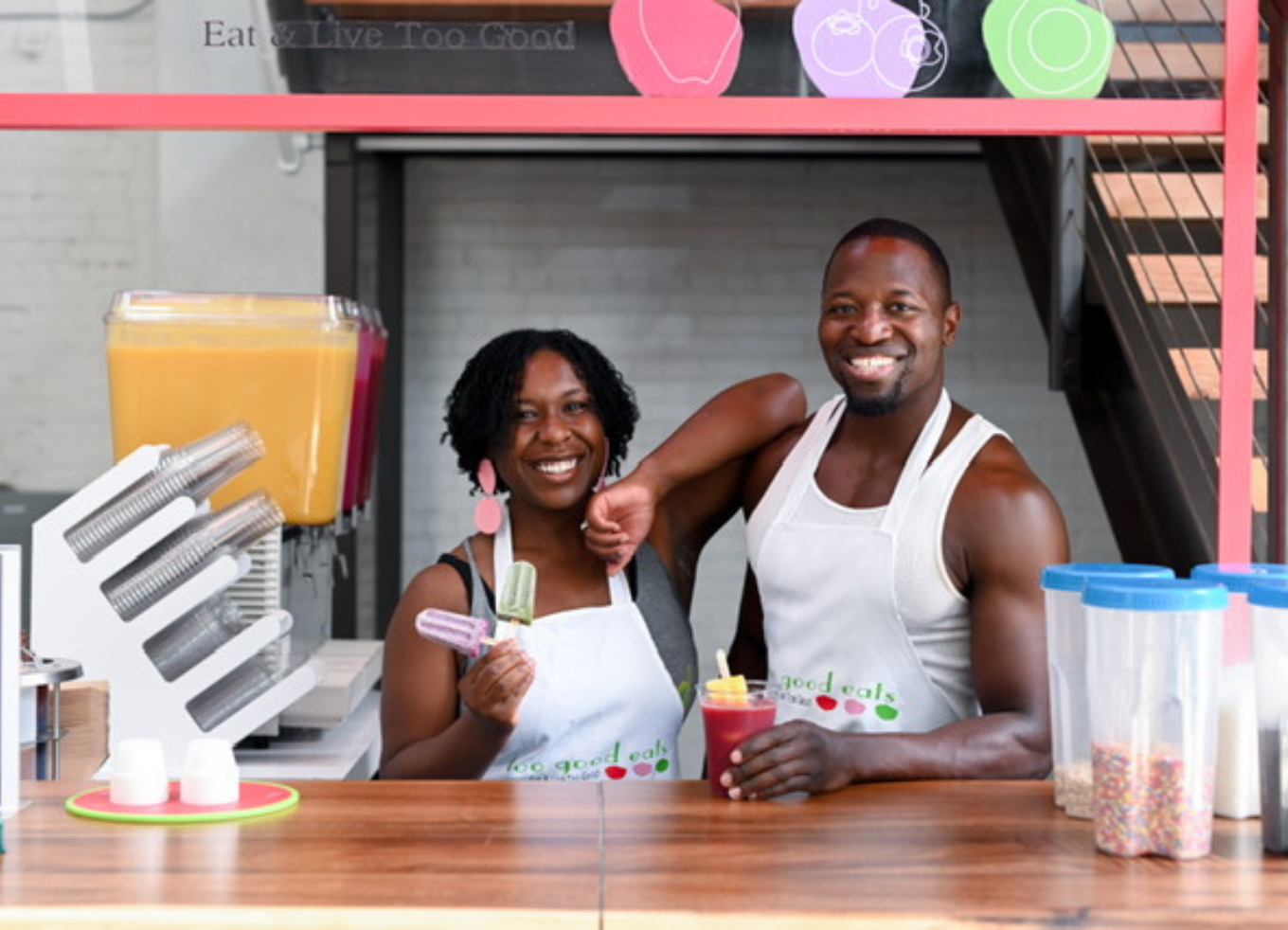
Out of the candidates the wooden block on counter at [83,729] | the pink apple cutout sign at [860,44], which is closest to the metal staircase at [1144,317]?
the pink apple cutout sign at [860,44]

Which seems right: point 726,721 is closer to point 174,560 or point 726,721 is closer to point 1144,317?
point 174,560

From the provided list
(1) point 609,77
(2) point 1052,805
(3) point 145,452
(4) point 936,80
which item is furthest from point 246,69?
(2) point 1052,805

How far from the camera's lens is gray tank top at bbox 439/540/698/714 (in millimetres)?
2666

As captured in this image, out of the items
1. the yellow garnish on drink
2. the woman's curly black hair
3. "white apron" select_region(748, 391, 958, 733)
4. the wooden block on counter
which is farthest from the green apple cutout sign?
the wooden block on counter

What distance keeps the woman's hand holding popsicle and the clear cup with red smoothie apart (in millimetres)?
295

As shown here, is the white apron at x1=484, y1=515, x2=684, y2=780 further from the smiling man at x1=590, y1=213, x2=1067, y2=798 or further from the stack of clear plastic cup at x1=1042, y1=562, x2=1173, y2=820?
the stack of clear plastic cup at x1=1042, y1=562, x2=1173, y2=820

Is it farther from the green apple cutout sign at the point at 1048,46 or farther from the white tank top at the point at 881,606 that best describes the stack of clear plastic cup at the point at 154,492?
the green apple cutout sign at the point at 1048,46

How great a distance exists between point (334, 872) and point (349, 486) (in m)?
2.17

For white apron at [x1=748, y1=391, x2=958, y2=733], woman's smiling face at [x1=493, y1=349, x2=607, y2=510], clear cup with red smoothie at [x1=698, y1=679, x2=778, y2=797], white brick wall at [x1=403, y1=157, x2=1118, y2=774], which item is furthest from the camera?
white brick wall at [x1=403, y1=157, x2=1118, y2=774]

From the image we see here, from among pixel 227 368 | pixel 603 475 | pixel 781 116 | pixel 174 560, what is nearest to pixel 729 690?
pixel 603 475

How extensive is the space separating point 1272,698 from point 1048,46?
51.6 inches

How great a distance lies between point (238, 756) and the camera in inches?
138

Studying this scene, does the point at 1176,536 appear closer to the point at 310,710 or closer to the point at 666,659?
the point at 666,659

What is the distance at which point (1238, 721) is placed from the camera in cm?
187
